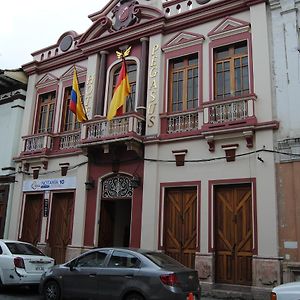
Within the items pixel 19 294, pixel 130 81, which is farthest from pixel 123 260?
pixel 130 81

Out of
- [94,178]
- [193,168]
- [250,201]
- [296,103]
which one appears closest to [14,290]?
[94,178]

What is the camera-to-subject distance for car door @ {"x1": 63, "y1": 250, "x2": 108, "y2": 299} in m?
9.17

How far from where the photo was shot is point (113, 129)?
14.4m

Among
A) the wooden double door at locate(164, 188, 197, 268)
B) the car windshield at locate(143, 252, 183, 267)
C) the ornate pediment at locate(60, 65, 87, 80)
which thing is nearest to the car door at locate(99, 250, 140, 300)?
the car windshield at locate(143, 252, 183, 267)

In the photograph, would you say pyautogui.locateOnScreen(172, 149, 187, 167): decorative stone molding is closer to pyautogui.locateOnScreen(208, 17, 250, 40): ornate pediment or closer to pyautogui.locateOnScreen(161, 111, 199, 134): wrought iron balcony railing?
pyautogui.locateOnScreen(161, 111, 199, 134): wrought iron balcony railing

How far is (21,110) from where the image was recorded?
18.8 m

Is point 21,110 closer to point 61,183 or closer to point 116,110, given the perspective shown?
point 61,183

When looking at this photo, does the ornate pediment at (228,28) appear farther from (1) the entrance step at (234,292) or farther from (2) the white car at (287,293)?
(2) the white car at (287,293)

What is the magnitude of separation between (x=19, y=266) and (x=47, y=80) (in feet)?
32.4

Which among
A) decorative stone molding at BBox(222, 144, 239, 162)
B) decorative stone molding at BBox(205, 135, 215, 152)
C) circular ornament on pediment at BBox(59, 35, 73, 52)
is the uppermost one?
circular ornament on pediment at BBox(59, 35, 73, 52)

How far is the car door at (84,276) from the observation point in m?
9.17

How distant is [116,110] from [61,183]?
4163 millimetres

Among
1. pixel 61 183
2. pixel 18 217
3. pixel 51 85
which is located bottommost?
pixel 18 217

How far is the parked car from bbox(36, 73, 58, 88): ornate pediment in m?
10.2
